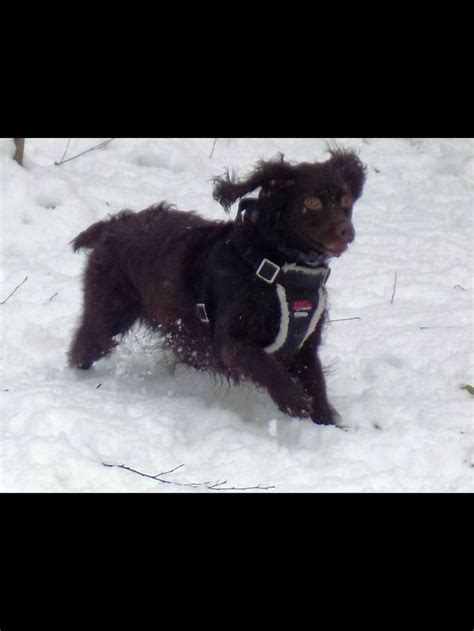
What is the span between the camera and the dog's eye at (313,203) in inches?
168

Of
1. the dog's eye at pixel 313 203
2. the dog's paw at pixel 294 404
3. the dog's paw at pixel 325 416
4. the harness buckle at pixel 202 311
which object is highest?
the dog's eye at pixel 313 203

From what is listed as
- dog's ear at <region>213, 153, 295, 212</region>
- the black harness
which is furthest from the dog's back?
the black harness

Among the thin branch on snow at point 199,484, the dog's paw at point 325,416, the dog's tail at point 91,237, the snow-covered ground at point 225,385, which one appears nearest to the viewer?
the thin branch on snow at point 199,484

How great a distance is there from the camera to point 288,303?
14.2ft

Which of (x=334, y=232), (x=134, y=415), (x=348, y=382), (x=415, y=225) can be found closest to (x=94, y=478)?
(x=134, y=415)

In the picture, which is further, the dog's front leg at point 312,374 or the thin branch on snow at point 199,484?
the dog's front leg at point 312,374

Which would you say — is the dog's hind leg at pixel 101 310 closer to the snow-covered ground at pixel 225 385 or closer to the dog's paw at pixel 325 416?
the snow-covered ground at pixel 225 385

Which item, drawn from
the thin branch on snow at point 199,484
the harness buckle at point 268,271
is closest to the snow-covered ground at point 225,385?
the thin branch on snow at point 199,484

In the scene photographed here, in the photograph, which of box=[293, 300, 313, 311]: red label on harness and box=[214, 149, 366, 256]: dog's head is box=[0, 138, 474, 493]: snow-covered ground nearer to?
box=[293, 300, 313, 311]: red label on harness

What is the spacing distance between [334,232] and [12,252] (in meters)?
3.22

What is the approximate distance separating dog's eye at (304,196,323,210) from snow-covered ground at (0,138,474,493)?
3.23 feet

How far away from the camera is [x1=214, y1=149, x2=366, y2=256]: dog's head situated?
13.9 ft

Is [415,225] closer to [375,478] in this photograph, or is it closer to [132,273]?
[132,273]

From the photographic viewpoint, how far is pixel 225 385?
4.98 meters
